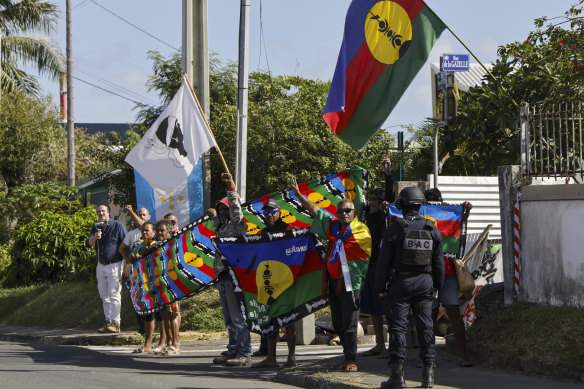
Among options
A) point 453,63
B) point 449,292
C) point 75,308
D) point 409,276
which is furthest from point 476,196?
point 75,308

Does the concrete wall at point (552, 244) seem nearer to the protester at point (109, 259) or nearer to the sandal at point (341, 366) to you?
the sandal at point (341, 366)

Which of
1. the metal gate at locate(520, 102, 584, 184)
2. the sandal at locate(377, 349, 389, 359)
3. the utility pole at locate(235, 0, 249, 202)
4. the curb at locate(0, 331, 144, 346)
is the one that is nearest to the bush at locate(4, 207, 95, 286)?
the curb at locate(0, 331, 144, 346)

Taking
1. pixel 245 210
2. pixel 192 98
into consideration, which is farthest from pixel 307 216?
pixel 192 98

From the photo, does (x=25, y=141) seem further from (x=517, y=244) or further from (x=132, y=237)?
(x=517, y=244)

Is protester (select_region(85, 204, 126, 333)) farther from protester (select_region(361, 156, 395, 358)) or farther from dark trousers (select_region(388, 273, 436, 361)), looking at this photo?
dark trousers (select_region(388, 273, 436, 361))

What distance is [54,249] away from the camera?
18.7 m

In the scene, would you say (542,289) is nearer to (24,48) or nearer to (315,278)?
(315,278)

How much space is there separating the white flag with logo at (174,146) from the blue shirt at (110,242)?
6.20 feet

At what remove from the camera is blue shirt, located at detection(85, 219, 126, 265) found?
13953 mm

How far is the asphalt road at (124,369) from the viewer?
875cm

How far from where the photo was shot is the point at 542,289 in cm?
991

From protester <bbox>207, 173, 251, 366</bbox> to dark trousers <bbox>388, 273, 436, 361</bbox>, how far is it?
2571mm

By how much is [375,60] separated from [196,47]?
4.43m

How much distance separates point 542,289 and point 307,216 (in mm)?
3009
